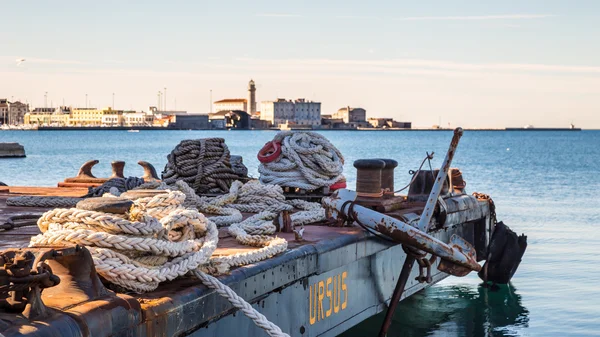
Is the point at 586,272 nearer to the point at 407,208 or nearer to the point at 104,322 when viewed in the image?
the point at 407,208

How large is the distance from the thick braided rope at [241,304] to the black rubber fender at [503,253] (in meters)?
7.71

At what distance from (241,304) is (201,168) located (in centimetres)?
543

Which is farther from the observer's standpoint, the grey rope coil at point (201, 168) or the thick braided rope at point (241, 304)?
the grey rope coil at point (201, 168)

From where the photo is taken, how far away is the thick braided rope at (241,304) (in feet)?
16.0

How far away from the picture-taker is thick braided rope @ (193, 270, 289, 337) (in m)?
4.86

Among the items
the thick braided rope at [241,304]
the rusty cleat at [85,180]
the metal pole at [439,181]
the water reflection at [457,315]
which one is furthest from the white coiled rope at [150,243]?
the rusty cleat at [85,180]

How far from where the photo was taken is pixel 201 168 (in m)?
10.2

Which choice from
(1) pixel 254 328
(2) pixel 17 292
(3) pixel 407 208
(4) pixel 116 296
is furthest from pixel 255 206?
(2) pixel 17 292

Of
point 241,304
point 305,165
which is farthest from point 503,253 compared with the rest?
point 241,304

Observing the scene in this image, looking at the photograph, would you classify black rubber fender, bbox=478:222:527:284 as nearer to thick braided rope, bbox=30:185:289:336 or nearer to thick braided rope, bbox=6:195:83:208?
thick braided rope, bbox=6:195:83:208

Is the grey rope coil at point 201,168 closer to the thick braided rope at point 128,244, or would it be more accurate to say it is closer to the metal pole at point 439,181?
the metal pole at point 439,181

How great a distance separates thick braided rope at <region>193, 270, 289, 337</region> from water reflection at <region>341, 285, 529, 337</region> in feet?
19.2

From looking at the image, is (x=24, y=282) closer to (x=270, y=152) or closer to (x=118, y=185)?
(x=118, y=185)

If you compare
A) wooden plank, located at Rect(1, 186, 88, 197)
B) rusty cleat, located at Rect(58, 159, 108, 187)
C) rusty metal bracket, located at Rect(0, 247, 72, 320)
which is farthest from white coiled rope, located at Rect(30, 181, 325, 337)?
rusty cleat, located at Rect(58, 159, 108, 187)
